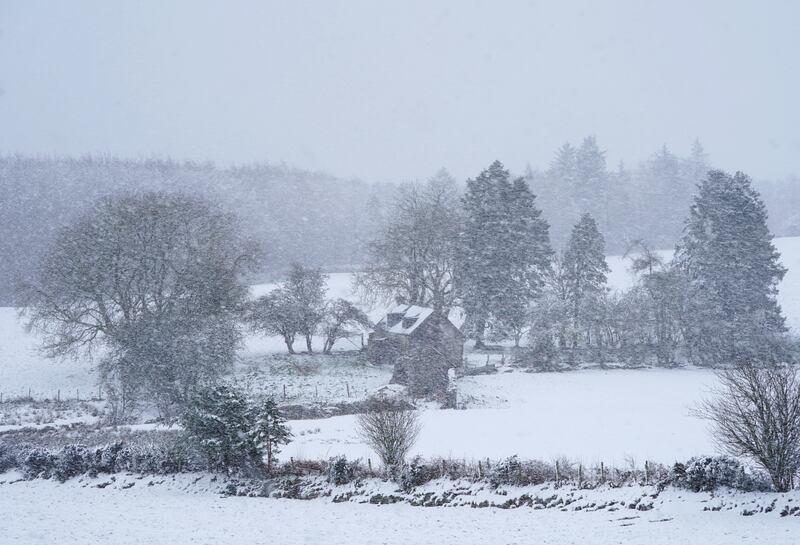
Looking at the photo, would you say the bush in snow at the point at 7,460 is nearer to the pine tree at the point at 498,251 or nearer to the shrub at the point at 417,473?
the shrub at the point at 417,473

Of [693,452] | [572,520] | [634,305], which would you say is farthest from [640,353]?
[572,520]

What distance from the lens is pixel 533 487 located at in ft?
60.0

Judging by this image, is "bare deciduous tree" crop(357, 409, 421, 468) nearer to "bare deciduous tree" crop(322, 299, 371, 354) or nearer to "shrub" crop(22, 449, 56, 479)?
"shrub" crop(22, 449, 56, 479)

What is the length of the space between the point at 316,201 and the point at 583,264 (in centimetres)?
7232

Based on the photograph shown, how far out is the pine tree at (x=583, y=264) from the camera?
47875 mm

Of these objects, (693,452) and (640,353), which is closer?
(693,452)

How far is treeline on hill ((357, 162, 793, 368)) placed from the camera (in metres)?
43.6

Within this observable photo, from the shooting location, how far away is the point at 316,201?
112 meters

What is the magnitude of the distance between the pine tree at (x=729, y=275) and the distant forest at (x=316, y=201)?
21.6 meters

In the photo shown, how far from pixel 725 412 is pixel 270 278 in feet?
224

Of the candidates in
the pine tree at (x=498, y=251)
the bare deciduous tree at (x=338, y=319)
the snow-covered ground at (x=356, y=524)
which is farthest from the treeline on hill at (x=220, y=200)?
the snow-covered ground at (x=356, y=524)

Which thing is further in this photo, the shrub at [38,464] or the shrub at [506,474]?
the shrub at [38,464]

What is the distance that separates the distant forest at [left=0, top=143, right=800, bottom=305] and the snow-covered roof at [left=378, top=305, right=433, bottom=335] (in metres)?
27.0

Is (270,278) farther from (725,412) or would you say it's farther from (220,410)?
(725,412)
